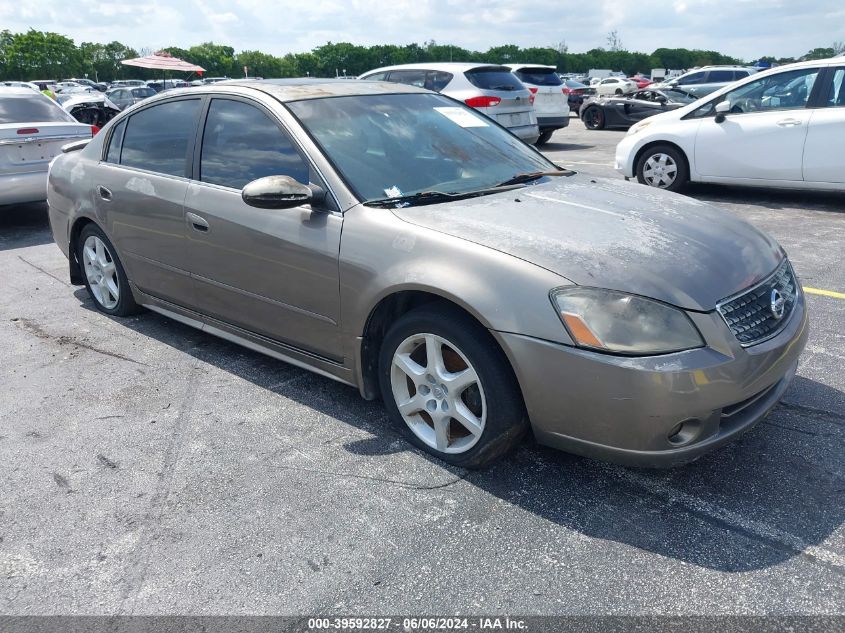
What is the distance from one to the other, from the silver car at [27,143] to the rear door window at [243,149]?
16.0 ft

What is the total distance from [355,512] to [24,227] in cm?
732

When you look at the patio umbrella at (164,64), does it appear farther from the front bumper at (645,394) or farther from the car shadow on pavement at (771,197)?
the front bumper at (645,394)

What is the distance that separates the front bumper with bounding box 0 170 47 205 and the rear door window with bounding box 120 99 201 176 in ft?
12.6

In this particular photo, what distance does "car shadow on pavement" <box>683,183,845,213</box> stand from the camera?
824cm

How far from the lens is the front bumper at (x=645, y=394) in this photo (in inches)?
99.9

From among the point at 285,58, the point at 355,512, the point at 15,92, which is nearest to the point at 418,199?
the point at 355,512

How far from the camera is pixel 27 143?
792cm

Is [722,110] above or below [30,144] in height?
above

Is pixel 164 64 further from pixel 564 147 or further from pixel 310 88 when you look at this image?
pixel 310 88

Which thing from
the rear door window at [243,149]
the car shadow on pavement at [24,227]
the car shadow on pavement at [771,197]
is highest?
the rear door window at [243,149]

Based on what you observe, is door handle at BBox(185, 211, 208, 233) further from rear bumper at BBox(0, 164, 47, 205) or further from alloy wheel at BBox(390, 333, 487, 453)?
rear bumper at BBox(0, 164, 47, 205)

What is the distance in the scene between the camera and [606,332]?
2584mm

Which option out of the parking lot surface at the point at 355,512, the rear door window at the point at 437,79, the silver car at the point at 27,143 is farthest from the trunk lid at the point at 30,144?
the rear door window at the point at 437,79

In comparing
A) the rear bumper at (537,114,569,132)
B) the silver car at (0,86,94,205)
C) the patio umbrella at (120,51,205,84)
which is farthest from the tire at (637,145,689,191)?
the patio umbrella at (120,51,205,84)
